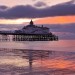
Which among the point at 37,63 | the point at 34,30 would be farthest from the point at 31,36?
the point at 37,63

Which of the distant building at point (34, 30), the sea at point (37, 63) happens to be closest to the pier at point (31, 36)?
the distant building at point (34, 30)

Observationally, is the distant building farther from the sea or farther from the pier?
the sea

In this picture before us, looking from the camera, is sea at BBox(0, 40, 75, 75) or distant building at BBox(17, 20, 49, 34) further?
distant building at BBox(17, 20, 49, 34)

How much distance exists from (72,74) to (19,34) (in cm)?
12151

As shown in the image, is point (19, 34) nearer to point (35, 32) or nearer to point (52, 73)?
point (35, 32)

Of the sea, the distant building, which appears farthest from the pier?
the sea

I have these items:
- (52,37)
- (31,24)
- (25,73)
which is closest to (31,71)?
(25,73)

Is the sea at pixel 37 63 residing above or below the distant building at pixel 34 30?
below

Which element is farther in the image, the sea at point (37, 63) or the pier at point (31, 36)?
the pier at point (31, 36)

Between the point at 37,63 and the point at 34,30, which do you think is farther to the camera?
the point at 34,30

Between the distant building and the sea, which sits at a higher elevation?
the distant building

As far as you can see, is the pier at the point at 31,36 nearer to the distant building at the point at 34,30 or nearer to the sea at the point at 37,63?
the distant building at the point at 34,30

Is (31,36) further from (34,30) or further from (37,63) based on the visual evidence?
(37,63)

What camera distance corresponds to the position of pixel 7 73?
1820 centimetres
